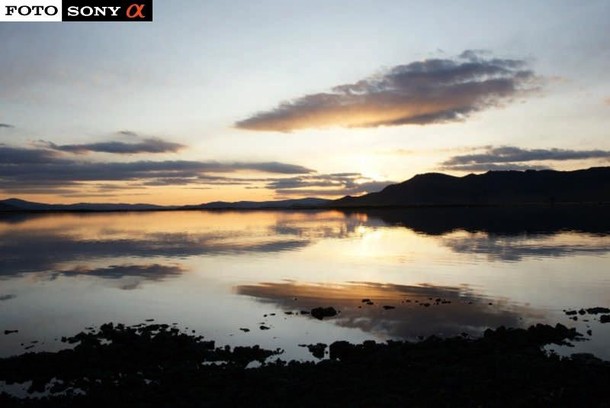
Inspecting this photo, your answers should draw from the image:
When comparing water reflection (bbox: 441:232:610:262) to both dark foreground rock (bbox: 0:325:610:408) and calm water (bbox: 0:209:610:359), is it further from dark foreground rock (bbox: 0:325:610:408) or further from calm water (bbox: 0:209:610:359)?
dark foreground rock (bbox: 0:325:610:408)

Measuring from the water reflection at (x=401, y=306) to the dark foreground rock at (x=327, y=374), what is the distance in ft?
11.4

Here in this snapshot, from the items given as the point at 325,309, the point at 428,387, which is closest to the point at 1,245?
the point at 325,309

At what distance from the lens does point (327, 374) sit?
60.6 feet

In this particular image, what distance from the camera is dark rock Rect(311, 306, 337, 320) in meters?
29.0

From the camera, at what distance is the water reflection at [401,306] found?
26562mm

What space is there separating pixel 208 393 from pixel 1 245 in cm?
7738

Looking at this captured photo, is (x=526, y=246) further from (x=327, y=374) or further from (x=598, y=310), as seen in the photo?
(x=327, y=374)

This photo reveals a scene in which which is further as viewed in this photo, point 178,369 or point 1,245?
point 1,245

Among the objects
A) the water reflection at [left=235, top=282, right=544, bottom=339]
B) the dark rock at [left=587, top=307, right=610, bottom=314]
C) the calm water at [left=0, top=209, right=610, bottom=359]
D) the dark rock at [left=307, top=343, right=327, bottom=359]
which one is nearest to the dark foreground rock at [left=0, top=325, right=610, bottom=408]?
the dark rock at [left=307, top=343, right=327, bottom=359]

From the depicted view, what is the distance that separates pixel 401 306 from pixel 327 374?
14192 mm

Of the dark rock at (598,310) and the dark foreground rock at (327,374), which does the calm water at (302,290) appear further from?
the dark foreground rock at (327,374)

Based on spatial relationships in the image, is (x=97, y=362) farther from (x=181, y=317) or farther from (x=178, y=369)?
(x=181, y=317)

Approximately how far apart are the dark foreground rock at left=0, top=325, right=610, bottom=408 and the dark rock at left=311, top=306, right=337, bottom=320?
6.83 m

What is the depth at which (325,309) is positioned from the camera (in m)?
29.6
